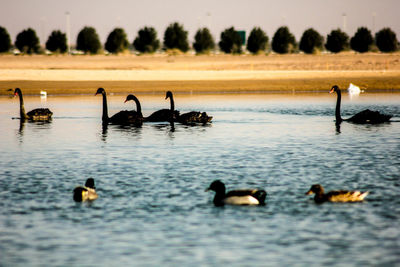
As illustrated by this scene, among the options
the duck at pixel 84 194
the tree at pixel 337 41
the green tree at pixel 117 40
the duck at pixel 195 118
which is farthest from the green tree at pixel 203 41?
the duck at pixel 84 194

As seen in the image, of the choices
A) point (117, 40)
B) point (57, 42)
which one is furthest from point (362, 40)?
point (57, 42)

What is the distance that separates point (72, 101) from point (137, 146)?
23714 mm

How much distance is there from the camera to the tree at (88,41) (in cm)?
15238

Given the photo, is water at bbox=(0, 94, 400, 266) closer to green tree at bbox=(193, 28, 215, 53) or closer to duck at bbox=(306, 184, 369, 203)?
duck at bbox=(306, 184, 369, 203)

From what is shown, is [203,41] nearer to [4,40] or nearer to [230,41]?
[230,41]

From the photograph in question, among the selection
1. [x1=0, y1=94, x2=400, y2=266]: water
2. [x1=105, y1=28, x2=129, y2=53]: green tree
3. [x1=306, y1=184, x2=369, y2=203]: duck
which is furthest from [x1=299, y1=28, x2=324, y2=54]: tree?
[x1=306, y1=184, x2=369, y2=203]: duck

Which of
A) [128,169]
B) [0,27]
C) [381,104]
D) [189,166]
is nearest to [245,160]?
[189,166]

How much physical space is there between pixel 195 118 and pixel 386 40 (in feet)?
417

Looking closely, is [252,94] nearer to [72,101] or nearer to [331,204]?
[72,101]

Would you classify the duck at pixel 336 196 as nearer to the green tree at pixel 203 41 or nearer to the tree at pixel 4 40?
the green tree at pixel 203 41

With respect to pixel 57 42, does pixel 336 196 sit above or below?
below

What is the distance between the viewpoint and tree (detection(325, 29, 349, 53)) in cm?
14838

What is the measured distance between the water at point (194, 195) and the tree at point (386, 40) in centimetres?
12483

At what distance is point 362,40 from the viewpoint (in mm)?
149500
